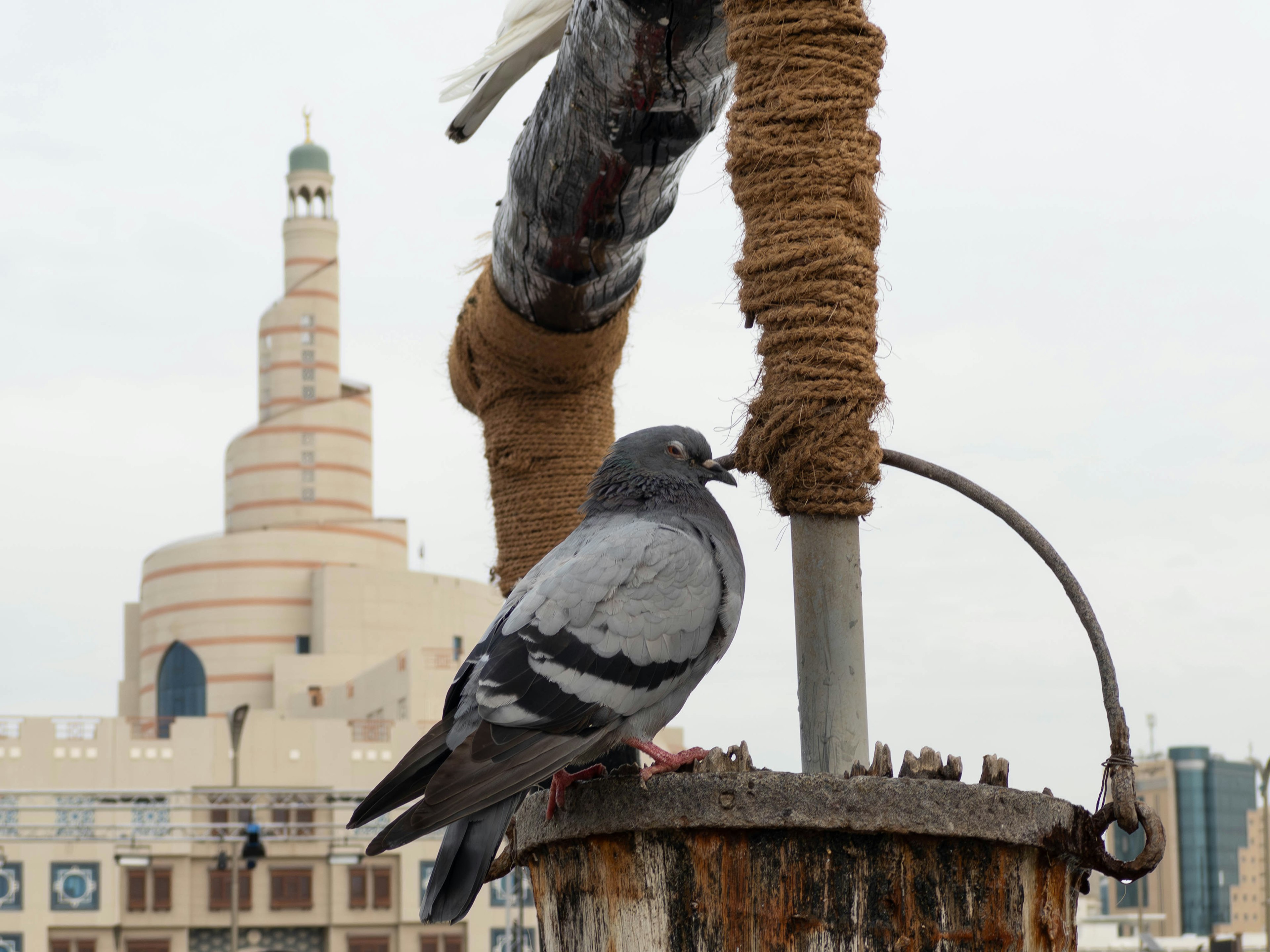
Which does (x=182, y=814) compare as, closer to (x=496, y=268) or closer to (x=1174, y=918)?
(x=496, y=268)

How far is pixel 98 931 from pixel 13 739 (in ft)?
10.7

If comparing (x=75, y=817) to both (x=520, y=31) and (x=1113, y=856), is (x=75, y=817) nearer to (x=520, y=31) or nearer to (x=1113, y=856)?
(x=520, y=31)

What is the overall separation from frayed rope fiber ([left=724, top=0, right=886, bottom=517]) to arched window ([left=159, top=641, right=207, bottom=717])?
27.1 m

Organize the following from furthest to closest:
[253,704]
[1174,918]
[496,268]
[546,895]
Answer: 1. [1174,918]
2. [253,704]
3. [496,268]
4. [546,895]

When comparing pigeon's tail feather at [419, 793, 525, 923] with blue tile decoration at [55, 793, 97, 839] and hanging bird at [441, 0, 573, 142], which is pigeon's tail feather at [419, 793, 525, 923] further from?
blue tile decoration at [55, 793, 97, 839]

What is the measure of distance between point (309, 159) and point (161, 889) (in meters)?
15.4

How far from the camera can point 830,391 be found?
1.84 metres

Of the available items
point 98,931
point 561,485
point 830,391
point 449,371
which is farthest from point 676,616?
point 98,931

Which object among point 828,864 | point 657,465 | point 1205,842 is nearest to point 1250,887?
point 1205,842

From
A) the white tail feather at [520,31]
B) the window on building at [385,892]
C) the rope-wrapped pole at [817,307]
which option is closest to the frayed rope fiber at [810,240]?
the rope-wrapped pole at [817,307]

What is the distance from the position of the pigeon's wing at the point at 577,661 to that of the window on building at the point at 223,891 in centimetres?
2141

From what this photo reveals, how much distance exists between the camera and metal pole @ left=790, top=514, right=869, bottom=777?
185 cm

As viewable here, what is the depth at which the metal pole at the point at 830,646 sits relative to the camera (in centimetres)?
185

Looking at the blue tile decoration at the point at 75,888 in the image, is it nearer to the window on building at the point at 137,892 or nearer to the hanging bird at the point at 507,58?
the window on building at the point at 137,892
